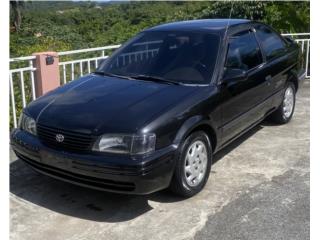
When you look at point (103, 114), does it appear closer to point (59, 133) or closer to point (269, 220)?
point (59, 133)

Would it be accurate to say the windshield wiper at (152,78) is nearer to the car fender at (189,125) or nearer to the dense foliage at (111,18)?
the car fender at (189,125)

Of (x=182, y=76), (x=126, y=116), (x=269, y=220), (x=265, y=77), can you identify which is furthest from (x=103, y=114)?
(x=265, y=77)

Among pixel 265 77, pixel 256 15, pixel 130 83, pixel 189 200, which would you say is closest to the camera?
pixel 189 200

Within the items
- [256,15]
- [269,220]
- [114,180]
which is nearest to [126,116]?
[114,180]

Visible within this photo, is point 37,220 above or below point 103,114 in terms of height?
below

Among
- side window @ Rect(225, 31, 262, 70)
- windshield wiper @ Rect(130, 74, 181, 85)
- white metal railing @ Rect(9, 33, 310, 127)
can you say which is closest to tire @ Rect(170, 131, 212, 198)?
windshield wiper @ Rect(130, 74, 181, 85)

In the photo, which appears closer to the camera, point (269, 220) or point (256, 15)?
point (269, 220)

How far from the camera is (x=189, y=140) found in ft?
13.0

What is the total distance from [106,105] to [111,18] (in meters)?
40.5

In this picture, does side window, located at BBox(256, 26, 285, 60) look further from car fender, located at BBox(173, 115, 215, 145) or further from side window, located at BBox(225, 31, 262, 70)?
car fender, located at BBox(173, 115, 215, 145)

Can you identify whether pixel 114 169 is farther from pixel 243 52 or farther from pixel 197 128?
pixel 243 52

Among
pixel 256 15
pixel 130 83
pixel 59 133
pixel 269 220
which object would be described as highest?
pixel 256 15

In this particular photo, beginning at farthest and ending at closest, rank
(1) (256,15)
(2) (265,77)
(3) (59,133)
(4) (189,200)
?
1. (1) (256,15)
2. (2) (265,77)
3. (4) (189,200)
4. (3) (59,133)
